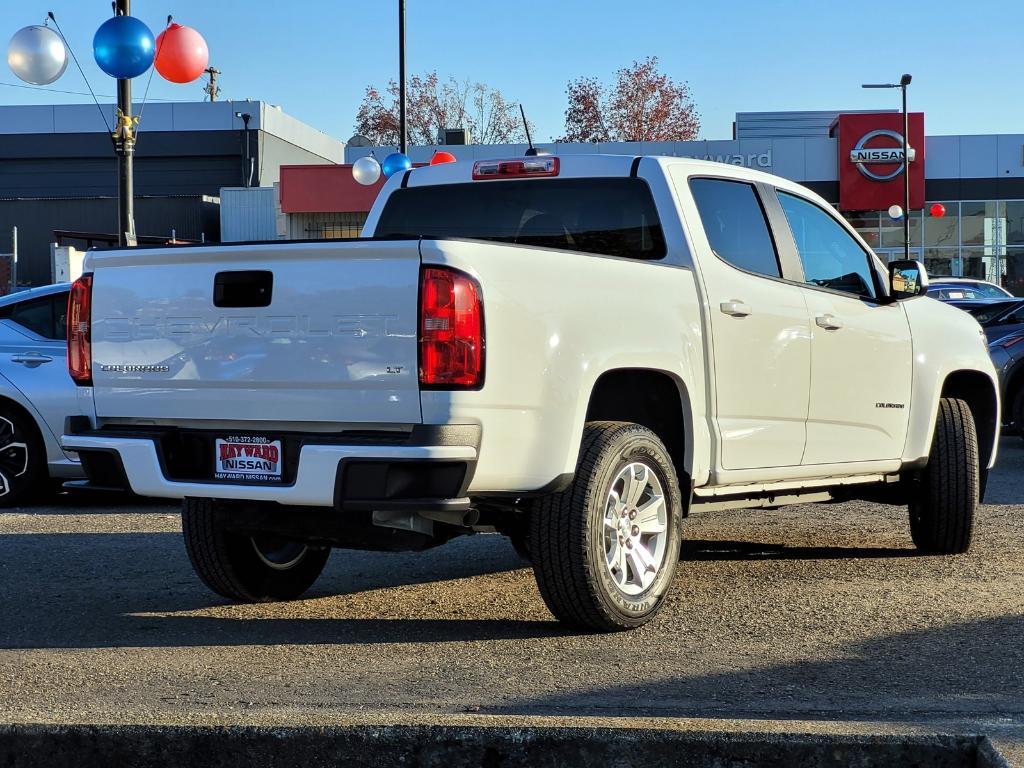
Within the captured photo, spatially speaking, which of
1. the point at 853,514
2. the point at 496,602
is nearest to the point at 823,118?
the point at 853,514

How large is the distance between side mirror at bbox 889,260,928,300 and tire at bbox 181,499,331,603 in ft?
10.5

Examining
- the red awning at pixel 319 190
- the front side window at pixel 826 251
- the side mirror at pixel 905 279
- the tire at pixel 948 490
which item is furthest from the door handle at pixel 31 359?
the red awning at pixel 319 190

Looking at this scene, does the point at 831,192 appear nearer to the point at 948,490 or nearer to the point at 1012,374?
the point at 1012,374

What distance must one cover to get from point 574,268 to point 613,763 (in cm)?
215

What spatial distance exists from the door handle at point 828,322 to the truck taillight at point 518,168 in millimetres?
1438

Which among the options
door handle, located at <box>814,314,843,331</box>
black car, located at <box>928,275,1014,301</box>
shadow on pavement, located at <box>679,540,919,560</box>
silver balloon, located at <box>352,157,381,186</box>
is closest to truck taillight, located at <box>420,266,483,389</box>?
door handle, located at <box>814,314,843,331</box>

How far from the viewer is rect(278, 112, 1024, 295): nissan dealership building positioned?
4325 cm

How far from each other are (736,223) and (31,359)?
5.68m

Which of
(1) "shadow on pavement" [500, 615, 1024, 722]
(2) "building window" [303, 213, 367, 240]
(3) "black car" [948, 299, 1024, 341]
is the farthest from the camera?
(2) "building window" [303, 213, 367, 240]

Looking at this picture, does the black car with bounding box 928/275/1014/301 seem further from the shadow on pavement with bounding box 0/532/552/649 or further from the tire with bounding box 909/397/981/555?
the shadow on pavement with bounding box 0/532/552/649

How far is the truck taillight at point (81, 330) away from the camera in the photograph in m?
5.74

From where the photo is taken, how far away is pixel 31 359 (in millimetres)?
10266

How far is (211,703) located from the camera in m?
4.61

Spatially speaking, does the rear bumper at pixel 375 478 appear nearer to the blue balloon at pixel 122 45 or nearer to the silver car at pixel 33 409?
the silver car at pixel 33 409
